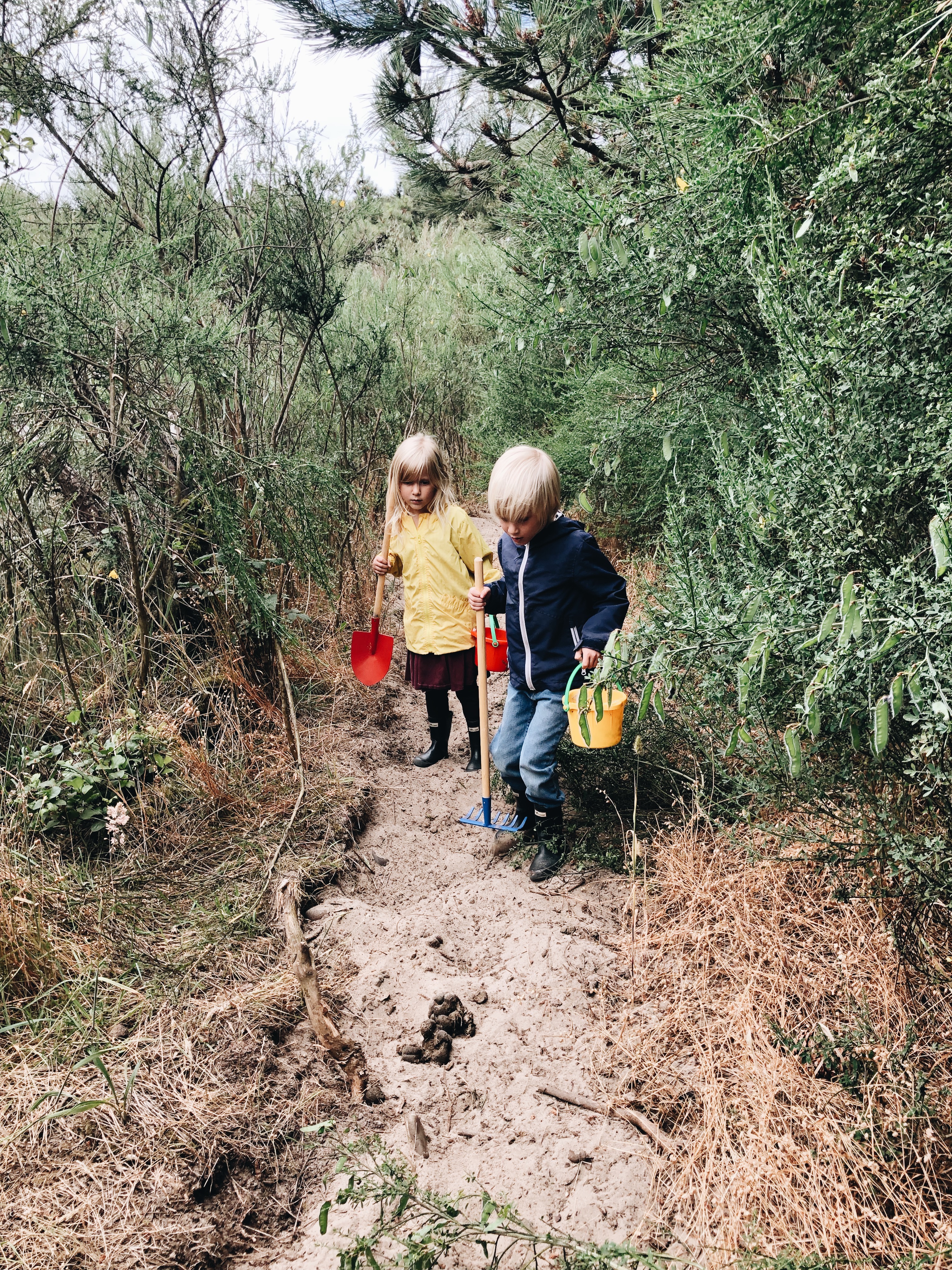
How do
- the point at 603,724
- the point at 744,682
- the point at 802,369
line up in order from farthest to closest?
the point at 603,724
the point at 802,369
the point at 744,682

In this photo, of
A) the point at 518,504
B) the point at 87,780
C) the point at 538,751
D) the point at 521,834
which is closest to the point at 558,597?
the point at 518,504

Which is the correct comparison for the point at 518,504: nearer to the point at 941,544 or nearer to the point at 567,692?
the point at 567,692

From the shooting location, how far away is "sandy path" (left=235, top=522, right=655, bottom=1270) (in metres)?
1.95

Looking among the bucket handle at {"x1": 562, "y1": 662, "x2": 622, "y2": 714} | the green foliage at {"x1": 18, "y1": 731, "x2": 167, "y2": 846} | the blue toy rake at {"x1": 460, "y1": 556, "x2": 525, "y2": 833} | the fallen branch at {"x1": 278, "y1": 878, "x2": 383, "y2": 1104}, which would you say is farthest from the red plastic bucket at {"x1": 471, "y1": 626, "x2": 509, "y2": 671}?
the fallen branch at {"x1": 278, "y1": 878, "x2": 383, "y2": 1104}

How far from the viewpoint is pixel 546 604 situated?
10.4 feet

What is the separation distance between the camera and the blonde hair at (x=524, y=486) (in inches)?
120

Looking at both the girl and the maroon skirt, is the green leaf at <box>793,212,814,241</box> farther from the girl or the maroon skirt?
the maroon skirt

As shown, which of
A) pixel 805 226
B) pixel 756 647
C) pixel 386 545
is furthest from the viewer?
pixel 386 545

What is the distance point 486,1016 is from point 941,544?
196 cm

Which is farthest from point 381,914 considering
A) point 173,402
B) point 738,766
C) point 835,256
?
point 835,256

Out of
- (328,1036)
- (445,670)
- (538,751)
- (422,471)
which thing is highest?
(422,471)

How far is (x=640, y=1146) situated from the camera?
204cm

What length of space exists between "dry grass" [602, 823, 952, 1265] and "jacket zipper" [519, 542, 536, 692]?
93cm

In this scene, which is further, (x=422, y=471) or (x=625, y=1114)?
(x=422, y=471)
